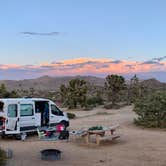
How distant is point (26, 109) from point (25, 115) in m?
0.31

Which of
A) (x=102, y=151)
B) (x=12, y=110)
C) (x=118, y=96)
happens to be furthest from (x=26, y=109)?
(x=118, y=96)

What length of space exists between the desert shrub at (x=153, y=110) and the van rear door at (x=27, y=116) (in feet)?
24.6

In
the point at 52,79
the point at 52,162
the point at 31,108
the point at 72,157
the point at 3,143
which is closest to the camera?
the point at 52,162

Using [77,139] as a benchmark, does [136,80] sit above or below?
above

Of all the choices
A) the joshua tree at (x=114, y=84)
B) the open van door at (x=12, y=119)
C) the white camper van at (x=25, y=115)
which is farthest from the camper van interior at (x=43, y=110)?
the joshua tree at (x=114, y=84)

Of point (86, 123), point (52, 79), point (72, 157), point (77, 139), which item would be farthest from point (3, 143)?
point (52, 79)

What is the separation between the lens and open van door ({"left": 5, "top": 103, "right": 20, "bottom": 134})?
17.9 m

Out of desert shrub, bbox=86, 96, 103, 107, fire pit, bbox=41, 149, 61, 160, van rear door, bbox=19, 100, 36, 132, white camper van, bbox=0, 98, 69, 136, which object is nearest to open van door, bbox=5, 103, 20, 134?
white camper van, bbox=0, 98, 69, 136

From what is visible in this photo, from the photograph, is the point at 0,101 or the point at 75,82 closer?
the point at 0,101

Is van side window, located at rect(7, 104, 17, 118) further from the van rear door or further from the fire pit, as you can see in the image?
the fire pit

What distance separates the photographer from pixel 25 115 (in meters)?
18.6

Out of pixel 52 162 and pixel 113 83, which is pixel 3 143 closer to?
pixel 52 162

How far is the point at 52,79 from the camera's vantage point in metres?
151

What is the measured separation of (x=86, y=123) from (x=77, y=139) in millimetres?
7220
